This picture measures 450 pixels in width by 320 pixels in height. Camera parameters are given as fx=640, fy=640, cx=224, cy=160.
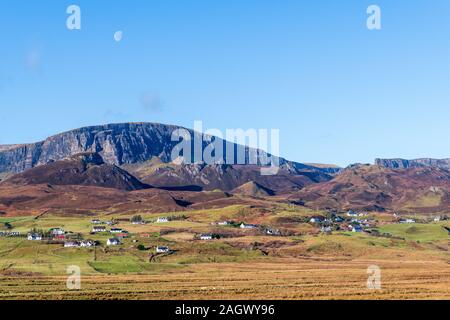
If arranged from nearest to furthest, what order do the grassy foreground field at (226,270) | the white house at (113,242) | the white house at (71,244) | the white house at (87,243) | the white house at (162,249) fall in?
the grassy foreground field at (226,270), the white house at (162,249), the white house at (71,244), the white house at (87,243), the white house at (113,242)

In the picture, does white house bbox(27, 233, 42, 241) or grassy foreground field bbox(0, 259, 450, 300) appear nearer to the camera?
grassy foreground field bbox(0, 259, 450, 300)

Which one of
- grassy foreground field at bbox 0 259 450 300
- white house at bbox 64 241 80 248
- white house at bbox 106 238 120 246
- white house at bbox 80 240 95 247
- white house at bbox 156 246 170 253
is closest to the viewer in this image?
grassy foreground field at bbox 0 259 450 300

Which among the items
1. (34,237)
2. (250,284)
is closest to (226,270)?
(250,284)

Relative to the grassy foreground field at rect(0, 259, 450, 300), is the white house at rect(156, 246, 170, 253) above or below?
below

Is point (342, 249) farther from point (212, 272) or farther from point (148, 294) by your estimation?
point (148, 294)

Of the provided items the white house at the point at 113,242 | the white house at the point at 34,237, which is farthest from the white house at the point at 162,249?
the white house at the point at 34,237

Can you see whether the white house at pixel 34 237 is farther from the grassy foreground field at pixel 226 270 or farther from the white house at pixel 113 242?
the white house at pixel 113 242

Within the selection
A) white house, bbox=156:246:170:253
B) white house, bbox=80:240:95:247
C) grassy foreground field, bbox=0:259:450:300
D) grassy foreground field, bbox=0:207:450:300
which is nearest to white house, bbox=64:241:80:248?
white house, bbox=80:240:95:247

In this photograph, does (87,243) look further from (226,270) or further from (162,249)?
(226,270)

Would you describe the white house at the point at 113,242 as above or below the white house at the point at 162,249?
above

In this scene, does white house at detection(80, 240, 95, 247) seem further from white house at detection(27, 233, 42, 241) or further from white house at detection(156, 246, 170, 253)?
white house at detection(156, 246, 170, 253)

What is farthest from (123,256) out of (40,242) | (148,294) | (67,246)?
A: (148,294)

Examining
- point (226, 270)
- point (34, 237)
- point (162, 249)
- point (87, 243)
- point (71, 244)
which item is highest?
point (34, 237)

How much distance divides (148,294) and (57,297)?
480 inches
